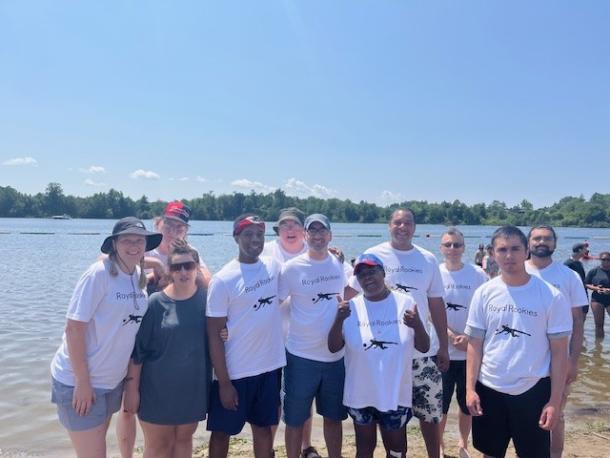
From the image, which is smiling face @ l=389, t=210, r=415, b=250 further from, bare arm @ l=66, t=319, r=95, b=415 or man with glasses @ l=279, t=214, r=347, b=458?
bare arm @ l=66, t=319, r=95, b=415

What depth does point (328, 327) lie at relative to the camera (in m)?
4.44

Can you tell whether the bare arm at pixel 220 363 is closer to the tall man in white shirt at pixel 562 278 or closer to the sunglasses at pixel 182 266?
the sunglasses at pixel 182 266

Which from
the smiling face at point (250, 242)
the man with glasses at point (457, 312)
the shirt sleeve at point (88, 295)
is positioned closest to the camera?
the shirt sleeve at point (88, 295)

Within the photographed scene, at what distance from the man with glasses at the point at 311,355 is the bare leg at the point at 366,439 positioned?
0.36 m

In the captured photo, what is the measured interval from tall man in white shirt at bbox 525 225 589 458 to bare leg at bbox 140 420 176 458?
3.37 m

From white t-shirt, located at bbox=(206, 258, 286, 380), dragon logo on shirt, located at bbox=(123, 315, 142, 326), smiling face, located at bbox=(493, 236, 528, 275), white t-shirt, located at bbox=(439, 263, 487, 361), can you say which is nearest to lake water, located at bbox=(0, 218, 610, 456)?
white t-shirt, located at bbox=(206, 258, 286, 380)

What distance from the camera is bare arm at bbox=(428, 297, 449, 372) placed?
4613mm

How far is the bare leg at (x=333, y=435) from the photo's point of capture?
14.9ft

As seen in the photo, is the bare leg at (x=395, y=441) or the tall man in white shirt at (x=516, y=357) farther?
the bare leg at (x=395, y=441)

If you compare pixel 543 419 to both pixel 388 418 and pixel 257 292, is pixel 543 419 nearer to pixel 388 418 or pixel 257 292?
Answer: pixel 388 418

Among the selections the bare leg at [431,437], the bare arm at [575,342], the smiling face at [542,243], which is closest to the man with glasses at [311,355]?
the bare leg at [431,437]

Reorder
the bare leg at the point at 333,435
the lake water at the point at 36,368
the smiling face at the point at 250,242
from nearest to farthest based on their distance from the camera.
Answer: the smiling face at the point at 250,242
the bare leg at the point at 333,435
the lake water at the point at 36,368

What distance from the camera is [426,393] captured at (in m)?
4.47

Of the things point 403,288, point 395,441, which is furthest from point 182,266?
point 395,441
